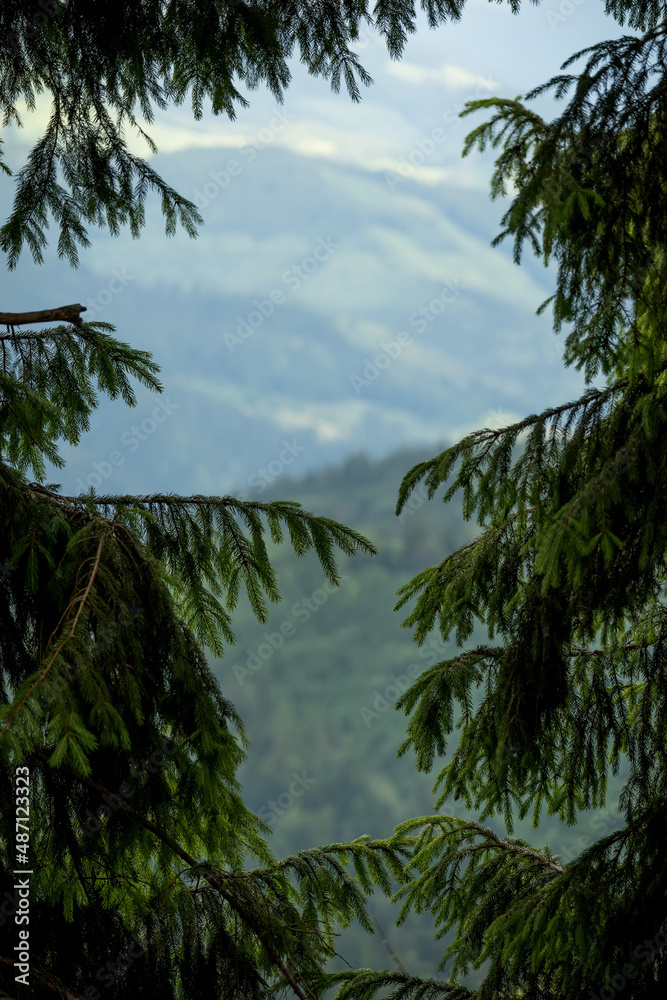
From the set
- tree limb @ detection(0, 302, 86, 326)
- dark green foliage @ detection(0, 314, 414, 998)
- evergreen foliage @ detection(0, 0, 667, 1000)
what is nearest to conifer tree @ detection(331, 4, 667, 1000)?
evergreen foliage @ detection(0, 0, 667, 1000)

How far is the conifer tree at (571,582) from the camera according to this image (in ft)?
7.85

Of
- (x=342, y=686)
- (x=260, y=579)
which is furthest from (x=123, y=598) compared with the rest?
(x=342, y=686)

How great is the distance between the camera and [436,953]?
54250 mm

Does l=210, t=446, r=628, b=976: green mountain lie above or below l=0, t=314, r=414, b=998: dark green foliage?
above

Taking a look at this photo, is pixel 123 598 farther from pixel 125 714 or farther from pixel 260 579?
pixel 260 579

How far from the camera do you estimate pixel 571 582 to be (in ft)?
9.37

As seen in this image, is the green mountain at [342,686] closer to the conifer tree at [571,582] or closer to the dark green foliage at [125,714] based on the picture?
the conifer tree at [571,582]

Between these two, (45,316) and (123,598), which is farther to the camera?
(45,316)

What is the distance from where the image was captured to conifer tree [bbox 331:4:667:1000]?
239 centimetres

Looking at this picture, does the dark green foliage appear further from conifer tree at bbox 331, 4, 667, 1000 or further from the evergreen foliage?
conifer tree at bbox 331, 4, 667, 1000

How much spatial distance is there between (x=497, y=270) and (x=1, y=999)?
453 ft

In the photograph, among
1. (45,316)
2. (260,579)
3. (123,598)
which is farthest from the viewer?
(260,579)

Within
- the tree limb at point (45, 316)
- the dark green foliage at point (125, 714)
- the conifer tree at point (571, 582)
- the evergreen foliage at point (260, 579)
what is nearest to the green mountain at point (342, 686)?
the conifer tree at point (571, 582)

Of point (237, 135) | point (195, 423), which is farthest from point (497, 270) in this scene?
point (237, 135)
